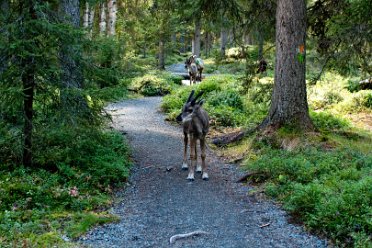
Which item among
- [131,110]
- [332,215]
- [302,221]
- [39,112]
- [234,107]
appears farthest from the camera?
[131,110]

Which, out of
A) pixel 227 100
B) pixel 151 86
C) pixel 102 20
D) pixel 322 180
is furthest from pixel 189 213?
pixel 151 86

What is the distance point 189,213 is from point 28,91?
148 inches

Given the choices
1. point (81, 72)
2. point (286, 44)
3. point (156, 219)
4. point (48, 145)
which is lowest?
point (156, 219)

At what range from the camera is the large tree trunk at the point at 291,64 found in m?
10.7

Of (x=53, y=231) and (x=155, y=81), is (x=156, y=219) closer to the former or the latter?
(x=53, y=231)

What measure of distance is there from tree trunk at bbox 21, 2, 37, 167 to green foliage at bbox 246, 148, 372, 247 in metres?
4.73

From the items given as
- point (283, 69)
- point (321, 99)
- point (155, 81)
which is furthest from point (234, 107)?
point (155, 81)

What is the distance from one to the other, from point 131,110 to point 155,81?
21.8 ft

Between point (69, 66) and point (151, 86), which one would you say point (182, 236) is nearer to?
point (69, 66)

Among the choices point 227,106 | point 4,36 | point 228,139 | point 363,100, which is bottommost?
point 228,139

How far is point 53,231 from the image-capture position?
6.01 meters

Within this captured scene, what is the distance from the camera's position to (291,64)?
421 inches

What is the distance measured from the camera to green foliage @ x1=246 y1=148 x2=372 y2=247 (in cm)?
579

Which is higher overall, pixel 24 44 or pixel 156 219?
pixel 24 44
